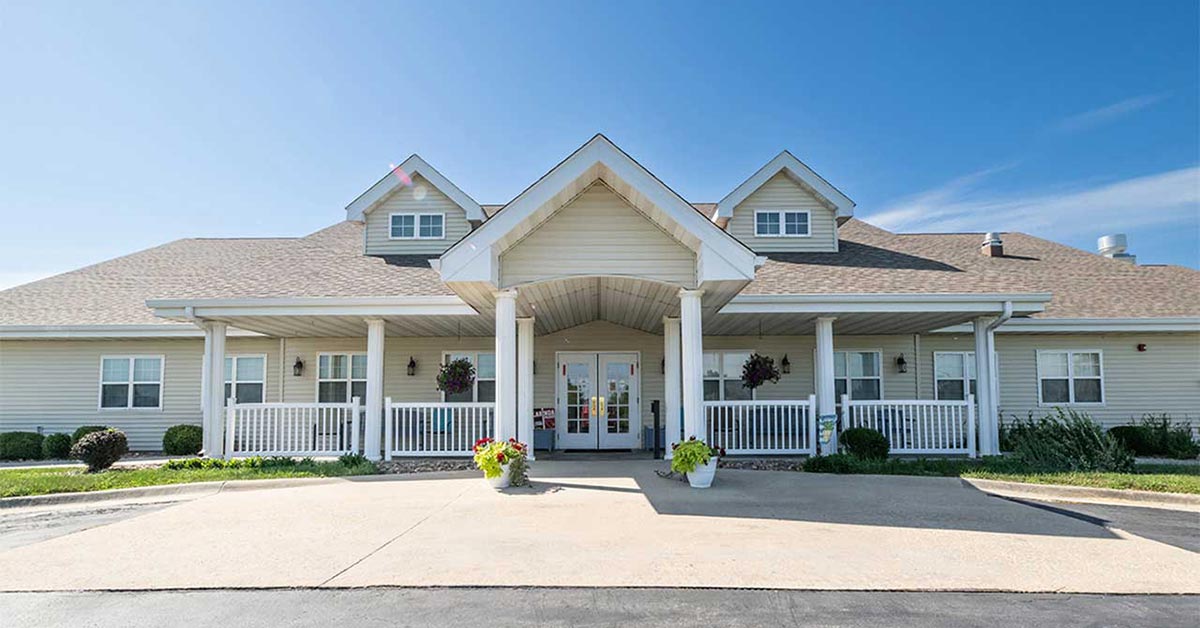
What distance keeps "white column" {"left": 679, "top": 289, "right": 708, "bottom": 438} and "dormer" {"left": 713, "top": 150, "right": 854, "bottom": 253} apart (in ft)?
22.1

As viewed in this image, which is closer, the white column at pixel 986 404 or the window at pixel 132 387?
the white column at pixel 986 404

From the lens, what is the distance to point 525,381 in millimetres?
12242

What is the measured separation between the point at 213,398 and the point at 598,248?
309 inches

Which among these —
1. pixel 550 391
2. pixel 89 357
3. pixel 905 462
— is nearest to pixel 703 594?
pixel 905 462

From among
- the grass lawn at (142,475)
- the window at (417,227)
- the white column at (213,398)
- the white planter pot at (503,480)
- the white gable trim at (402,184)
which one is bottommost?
the grass lawn at (142,475)

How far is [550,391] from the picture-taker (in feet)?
53.3

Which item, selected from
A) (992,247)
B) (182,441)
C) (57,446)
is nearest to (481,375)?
(182,441)

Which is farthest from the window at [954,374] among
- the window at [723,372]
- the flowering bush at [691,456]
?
the flowering bush at [691,456]

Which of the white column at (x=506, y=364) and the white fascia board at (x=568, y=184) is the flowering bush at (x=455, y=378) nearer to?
the white column at (x=506, y=364)

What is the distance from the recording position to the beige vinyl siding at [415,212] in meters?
16.7

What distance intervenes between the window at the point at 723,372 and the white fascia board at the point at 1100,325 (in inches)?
166

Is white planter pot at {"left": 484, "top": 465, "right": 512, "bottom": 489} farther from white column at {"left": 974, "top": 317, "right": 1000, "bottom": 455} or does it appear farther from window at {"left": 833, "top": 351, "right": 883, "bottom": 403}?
window at {"left": 833, "top": 351, "right": 883, "bottom": 403}

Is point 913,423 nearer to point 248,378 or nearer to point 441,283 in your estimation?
point 441,283

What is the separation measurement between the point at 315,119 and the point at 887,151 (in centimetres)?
1405
